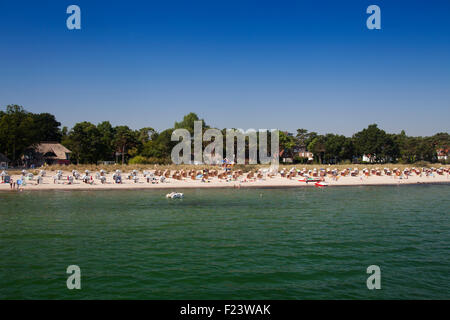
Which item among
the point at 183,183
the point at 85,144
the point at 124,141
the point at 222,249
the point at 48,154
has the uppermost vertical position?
the point at 124,141

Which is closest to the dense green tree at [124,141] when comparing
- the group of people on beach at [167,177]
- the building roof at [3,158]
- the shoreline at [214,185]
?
the building roof at [3,158]

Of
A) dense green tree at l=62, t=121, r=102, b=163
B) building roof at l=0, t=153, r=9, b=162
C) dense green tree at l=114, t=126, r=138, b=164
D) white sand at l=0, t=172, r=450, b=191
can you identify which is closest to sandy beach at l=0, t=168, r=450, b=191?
white sand at l=0, t=172, r=450, b=191

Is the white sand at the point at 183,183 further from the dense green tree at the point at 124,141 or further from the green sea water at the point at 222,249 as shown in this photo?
the dense green tree at the point at 124,141

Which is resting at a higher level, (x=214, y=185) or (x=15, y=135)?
(x=15, y=135)

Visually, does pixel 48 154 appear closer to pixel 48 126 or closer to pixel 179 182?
pixel 48 126

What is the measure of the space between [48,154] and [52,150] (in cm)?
102

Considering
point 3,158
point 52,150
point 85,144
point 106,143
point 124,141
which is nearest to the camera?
point 3,158

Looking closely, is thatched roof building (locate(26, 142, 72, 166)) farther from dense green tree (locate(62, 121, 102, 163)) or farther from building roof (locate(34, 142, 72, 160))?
dense green tree (locate(62, 121, 102, 163))

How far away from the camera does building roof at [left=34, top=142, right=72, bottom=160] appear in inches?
2419

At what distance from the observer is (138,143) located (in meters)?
66.4

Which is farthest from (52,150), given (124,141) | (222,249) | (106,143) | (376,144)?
(376,144)

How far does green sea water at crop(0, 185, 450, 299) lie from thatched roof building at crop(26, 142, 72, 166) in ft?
131

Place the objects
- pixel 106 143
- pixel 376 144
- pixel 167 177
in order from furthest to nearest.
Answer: pixel 376 144 < pixel 106 143 < pixel 167 177
